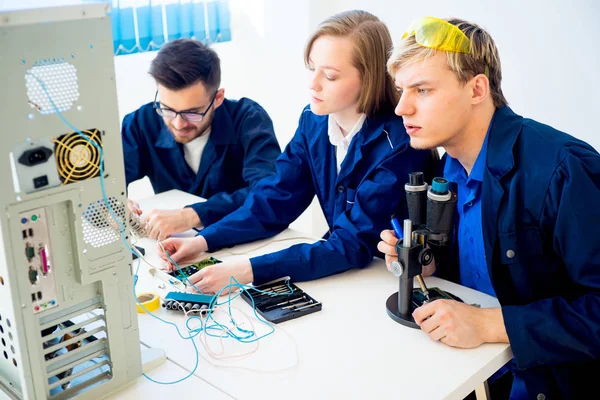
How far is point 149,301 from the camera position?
152 centimetres

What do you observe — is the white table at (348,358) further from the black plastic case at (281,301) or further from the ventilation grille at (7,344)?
the ventilation grille at (7,344)

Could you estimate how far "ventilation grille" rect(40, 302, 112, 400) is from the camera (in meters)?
1.13

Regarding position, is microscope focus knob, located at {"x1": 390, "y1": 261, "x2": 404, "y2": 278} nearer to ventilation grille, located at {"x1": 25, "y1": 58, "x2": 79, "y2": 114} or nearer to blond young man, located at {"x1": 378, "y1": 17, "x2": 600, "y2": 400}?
blond young man, located at {"x1": 378, "y1": 17, "x2": 600, "y2": 400}

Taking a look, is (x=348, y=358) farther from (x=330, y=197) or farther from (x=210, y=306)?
(x=330, y=197)

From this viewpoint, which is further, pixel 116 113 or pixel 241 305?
pixel 241 305

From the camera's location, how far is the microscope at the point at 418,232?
1388 millimetres

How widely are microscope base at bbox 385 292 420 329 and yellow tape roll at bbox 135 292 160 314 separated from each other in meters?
0.56

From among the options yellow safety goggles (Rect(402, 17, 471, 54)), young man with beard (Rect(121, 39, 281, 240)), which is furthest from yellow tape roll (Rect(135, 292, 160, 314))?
yellow safety goggles (Rect(402, 17, 471, 54))

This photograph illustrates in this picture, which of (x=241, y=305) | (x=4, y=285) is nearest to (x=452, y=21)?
(x=241, y=305)

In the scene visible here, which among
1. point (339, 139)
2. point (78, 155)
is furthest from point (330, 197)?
point (78, 155)

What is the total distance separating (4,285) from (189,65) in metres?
1.42

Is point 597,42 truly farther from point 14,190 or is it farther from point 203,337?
point 14,190

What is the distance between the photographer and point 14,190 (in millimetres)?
998

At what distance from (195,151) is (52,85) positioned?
1548mm
